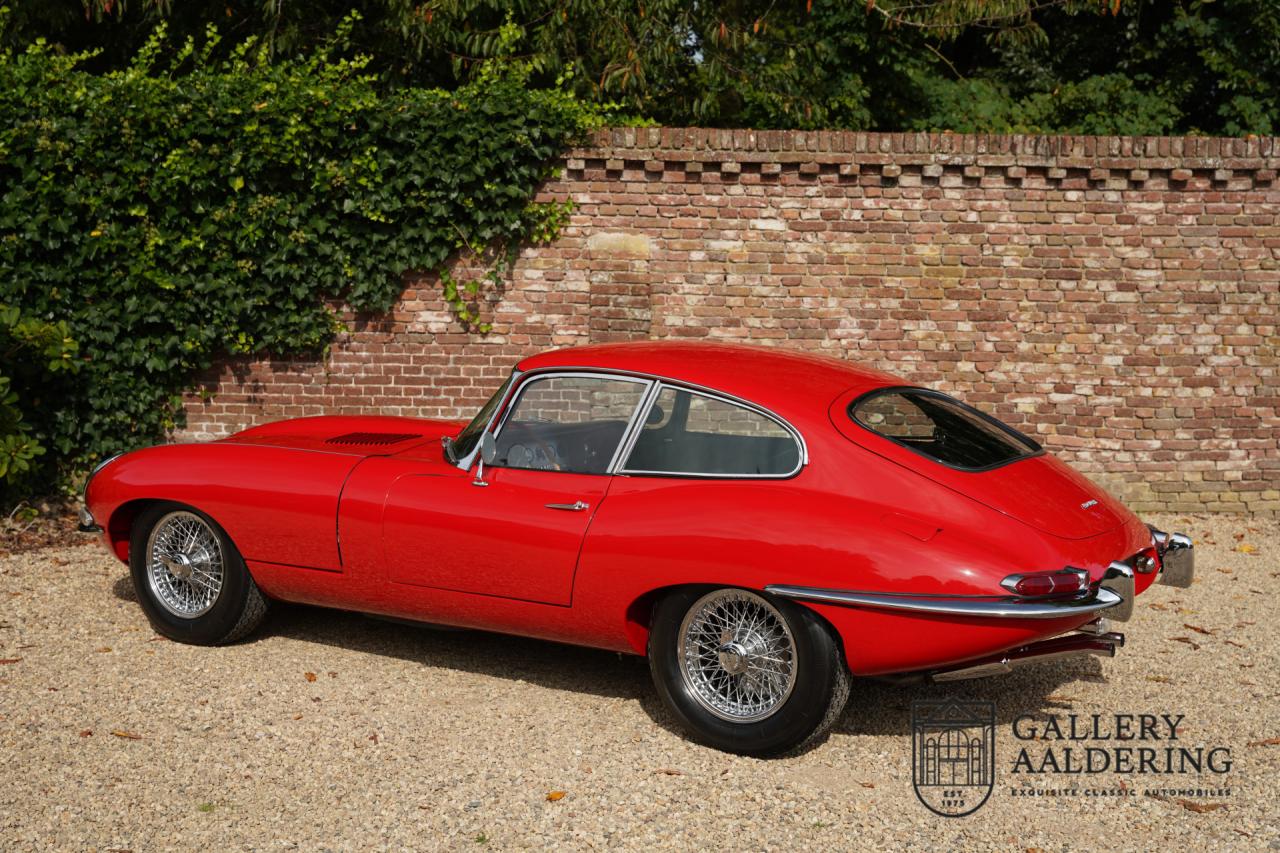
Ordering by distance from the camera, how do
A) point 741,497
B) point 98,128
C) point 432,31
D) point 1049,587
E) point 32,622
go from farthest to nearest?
point 432,31
point 98,128
point 32,622
point 741,497
point 1049,587

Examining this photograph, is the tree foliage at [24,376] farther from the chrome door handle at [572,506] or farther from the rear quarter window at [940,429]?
the rear quarter window at [940,429]

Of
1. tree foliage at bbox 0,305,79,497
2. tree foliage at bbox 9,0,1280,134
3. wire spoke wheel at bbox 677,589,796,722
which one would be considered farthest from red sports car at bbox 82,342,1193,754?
tree foliage at bbox 9,0,1280,134

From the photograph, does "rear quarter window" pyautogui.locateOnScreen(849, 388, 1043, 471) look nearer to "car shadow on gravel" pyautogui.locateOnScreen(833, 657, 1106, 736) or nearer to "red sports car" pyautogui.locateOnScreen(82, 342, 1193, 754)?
"red sports car" pyautogui.locateOnScreen(82, 342, 1193, 754)

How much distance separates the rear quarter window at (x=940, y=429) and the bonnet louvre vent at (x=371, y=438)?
7.77ft

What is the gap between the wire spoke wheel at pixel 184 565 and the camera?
5.73 meters

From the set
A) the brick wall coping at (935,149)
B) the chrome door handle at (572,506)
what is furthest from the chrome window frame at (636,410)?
the brick wall coping at (935,149)

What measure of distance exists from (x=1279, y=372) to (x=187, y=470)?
7533mm

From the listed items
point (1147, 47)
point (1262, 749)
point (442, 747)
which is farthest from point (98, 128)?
point (1147, 47)

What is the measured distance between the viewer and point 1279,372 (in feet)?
28.9

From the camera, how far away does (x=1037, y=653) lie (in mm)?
4375

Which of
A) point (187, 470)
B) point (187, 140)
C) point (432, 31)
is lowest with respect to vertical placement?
point (187, 470)

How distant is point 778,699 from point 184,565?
3005mm

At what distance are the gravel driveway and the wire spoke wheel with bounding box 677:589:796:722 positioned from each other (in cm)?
22

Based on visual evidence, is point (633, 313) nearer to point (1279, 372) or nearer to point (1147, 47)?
point (1279, 372)
